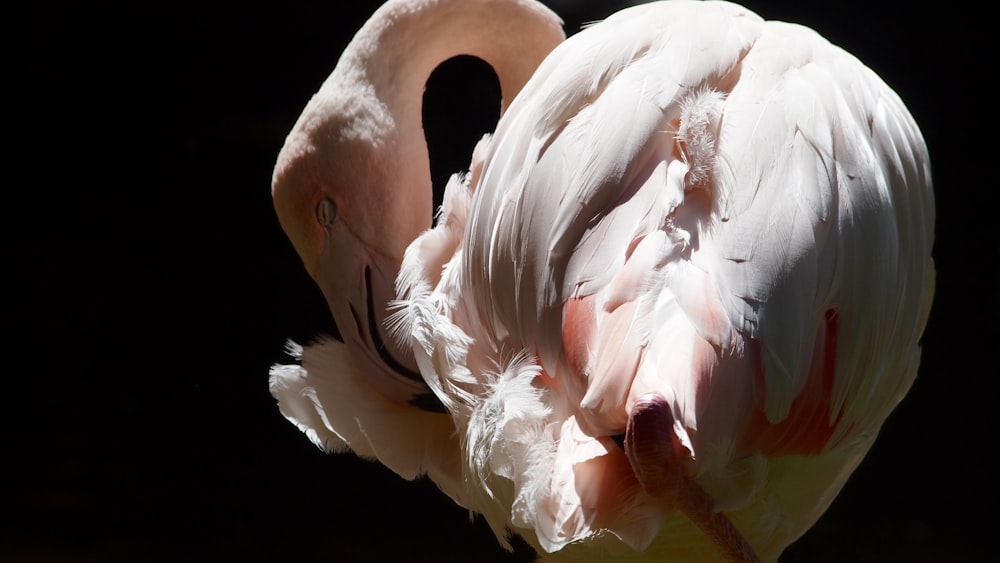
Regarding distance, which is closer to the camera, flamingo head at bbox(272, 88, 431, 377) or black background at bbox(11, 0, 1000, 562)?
flamingo head at bbox(272, 88, 431, 377)

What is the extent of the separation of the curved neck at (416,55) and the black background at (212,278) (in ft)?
3.87

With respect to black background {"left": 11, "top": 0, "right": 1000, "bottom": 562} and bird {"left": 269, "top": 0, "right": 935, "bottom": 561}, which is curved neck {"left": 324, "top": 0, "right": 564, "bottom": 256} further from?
black background {"left": 11, "top": 0, "right": 1000, "bottom": 562}

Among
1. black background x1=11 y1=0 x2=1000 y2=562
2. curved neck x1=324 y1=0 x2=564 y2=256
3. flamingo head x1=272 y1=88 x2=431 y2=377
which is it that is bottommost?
black background x1=11 y1=0 x2=1000 y2=562

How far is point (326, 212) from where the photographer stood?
1947 mm

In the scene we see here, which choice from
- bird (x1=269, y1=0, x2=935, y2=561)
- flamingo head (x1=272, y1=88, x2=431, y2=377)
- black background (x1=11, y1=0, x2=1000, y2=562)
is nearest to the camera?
bird (x1=269, y1=0, x2=935, y2=561)

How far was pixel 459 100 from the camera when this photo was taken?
131 inches

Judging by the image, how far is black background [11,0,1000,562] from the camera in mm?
3309

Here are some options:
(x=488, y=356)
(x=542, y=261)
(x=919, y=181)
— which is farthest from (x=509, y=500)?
(x=919, y=181)

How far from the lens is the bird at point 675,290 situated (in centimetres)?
118

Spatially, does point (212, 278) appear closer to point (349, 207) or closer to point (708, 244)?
point (349, 207)

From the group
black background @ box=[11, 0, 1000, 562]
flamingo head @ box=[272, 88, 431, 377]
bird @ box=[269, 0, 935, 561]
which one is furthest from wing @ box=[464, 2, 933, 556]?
black background @ box=[11, 0, 1000, 562]

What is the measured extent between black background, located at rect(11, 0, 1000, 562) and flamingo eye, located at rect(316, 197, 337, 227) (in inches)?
52.9

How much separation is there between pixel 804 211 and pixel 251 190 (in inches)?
100

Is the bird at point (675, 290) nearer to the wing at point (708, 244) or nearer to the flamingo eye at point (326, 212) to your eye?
the wing at point (708, 244)
